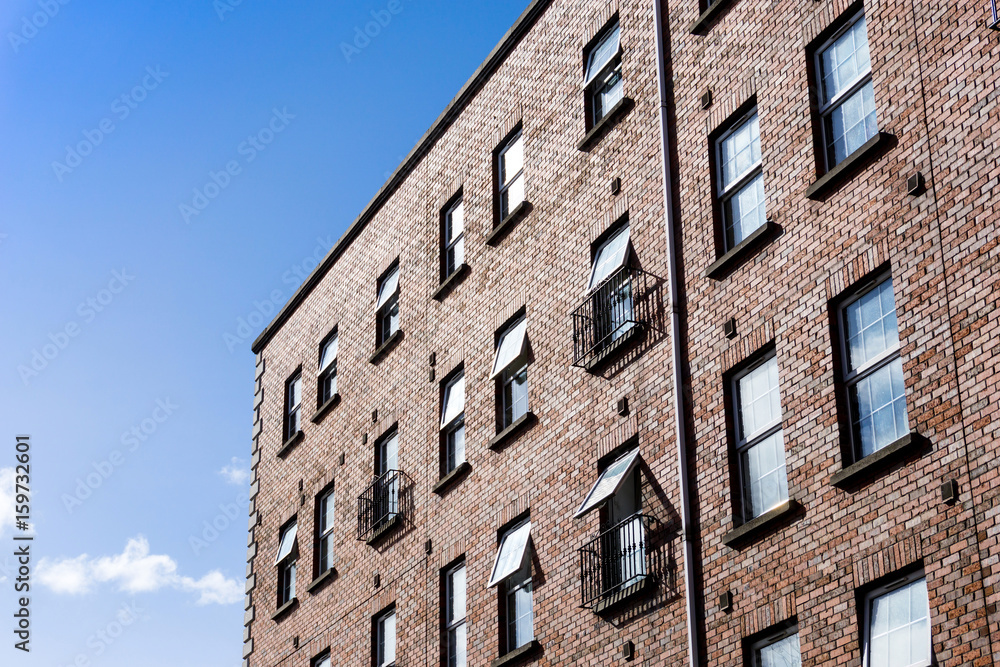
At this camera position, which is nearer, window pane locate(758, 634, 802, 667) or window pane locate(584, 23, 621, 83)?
window pane locate(758, 634, 802, 667)

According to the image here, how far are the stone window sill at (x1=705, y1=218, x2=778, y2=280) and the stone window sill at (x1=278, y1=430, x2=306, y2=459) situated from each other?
15539mm

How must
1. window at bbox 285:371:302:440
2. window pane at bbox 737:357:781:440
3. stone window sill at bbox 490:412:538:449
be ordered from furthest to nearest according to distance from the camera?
window at bbox 285:371:302:440 < stone window sill at bbox 490:412:538:449 < window pane at bbox 737:357:781:440

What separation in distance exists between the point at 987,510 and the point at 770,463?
367 cm

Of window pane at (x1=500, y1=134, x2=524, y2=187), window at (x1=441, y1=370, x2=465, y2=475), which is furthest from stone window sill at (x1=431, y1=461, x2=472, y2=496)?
window pane at (x1=500, y1=134, x2=524, y2=187)

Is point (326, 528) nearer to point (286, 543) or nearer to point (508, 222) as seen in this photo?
point (286, 543)

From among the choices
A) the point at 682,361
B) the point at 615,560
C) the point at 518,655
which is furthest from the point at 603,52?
the point at 518,655

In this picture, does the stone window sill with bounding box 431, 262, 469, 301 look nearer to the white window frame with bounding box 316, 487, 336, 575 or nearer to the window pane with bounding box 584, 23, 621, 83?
the window pane with bounding box 584, 23, 621, 83

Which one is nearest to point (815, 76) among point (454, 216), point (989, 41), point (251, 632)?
point (989, 41)

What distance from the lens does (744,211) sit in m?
18.7

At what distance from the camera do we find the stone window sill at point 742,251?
17703mm

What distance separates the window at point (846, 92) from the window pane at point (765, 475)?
3.62m

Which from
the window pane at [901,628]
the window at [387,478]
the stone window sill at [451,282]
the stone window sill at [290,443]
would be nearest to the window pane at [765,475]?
the window pane at [901,628]

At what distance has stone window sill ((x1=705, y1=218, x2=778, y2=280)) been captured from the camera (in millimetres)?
17703

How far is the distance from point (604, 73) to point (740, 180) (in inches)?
196
